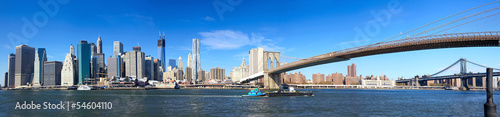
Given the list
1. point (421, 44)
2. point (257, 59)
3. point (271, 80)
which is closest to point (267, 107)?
point (421, 44)

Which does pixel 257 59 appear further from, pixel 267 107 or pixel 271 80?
pixel 267 107

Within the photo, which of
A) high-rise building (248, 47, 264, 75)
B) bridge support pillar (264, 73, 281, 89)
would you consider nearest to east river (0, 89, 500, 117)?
bridge support pillar (264, 73, 281, 89)

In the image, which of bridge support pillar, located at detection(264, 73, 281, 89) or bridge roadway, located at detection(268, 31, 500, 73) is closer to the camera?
bridge roadway, located at detection(268, 31, 500, 73)

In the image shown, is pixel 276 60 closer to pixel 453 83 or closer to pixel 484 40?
pixel 484 40

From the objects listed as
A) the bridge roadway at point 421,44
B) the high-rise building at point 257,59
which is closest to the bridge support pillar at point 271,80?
the high-rise building at point 257,59

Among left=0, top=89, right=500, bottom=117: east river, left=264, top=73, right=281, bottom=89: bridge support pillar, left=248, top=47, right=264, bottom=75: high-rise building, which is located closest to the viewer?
left=0, top=89, right=500, bottom=117: east river

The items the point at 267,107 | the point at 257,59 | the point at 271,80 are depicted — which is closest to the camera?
the point at 267,107

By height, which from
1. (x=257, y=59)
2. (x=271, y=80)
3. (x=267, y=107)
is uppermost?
(x=257, y=59)

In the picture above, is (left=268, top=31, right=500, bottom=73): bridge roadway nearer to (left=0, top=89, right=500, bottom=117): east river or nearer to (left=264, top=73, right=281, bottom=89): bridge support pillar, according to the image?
(left=0, top=89, right=500, bottom=117): east river

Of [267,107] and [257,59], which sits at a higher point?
[257,59]

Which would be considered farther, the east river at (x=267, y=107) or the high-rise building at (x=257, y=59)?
the high-rise building at (x=257, y=59)

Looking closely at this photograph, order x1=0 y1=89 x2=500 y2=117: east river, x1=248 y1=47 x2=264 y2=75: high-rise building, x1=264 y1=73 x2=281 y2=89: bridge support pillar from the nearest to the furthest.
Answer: x1=0 y1=89 x2=500 y2=117: east river, x1=264 y1=73 x2=281 y2=89: bridge support pillar, x1=248 y1=47 x2=264 y2=75: high-rise building

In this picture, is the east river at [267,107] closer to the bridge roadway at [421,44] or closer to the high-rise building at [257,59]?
the bridge roadway at [421,44]

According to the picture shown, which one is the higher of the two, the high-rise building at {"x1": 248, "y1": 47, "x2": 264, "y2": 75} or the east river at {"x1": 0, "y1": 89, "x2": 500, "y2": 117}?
the high-rise building at {"x1": 248, "y1": 47, "x2": 264, "y2": 75}
